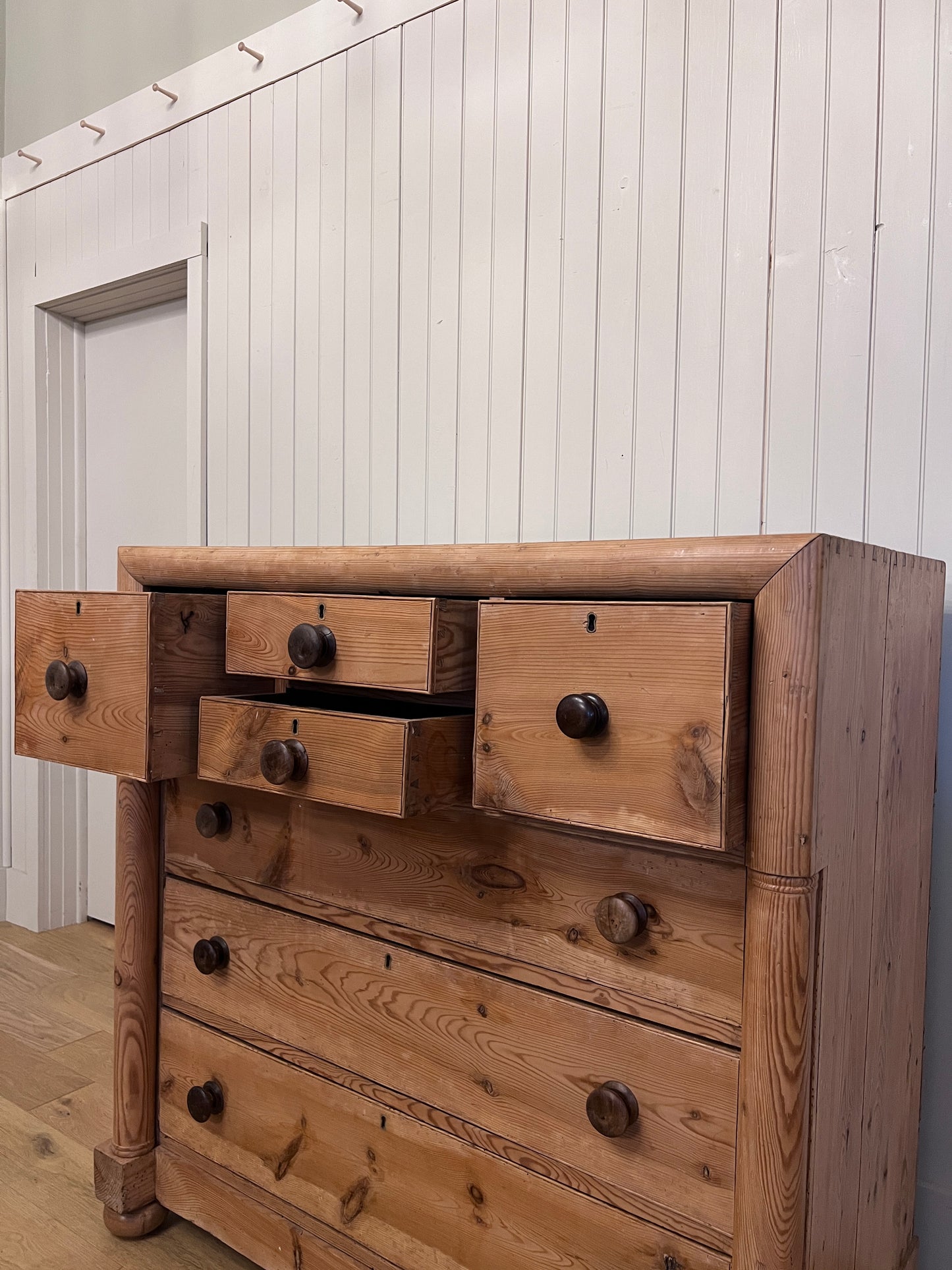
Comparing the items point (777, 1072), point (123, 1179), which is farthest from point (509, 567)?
point (123, 1179)

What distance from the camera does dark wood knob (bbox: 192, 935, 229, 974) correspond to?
4.01 ft

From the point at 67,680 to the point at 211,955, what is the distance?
0.41 metres

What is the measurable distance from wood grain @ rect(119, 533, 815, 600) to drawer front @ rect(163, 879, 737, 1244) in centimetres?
42

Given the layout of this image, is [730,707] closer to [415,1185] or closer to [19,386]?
[415,1185]

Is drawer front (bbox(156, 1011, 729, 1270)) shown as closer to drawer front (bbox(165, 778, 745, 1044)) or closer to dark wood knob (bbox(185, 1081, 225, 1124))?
dark wood knob (bbox(185, 1081, 225, 1124))

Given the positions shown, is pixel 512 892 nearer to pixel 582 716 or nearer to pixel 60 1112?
pixel 582 716

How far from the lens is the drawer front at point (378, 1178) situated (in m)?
0.94

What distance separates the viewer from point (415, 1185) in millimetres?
1052

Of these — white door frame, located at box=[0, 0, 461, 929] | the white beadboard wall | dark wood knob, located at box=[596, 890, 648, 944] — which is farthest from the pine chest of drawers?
white door frame, located at box=[0, 0, 461, 929]

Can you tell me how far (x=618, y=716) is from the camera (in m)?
0.81

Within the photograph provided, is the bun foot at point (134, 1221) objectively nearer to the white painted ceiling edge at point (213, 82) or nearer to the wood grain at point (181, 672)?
the wood grain at point (181, 672)

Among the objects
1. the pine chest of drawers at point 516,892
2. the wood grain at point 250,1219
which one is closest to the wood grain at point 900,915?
the pine chest of drawers at point 516,892

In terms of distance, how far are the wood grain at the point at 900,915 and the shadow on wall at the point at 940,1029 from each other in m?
0.04

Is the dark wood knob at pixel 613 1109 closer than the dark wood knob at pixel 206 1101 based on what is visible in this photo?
Yes
